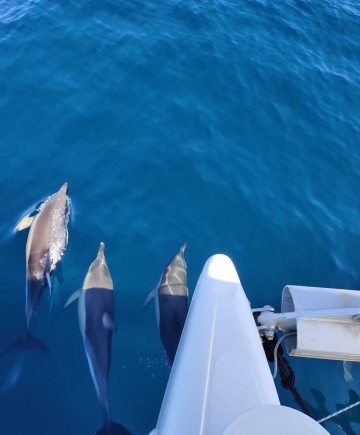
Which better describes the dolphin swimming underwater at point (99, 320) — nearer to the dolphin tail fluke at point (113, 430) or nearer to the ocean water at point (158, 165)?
the dolphin tail fluke at point (113, 430)

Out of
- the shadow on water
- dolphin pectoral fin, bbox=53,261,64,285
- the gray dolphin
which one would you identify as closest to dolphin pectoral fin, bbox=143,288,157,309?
the gray dolphin

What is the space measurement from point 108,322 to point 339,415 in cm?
339

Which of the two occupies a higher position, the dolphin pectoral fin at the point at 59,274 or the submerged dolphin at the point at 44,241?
the submerged dolphin at the point at 44,241

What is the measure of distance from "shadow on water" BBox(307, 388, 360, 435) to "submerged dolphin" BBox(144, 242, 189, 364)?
206 centimetres

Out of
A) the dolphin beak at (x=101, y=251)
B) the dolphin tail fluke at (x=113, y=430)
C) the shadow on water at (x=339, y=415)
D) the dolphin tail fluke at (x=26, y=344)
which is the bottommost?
the dolphin tail fluke at (x=113, y=430)

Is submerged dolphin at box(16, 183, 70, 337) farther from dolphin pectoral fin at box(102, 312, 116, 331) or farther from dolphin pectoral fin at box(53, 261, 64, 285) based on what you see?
dolphin pectoral fin at box(102, 312, 116, 331)

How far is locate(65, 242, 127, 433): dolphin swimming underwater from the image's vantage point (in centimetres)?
609

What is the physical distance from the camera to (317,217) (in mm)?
8930

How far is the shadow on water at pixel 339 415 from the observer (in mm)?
6125

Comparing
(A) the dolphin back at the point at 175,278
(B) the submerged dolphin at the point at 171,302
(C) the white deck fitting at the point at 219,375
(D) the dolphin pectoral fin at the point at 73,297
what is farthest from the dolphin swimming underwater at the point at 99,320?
(C) the white deck fitting at the point at 219,375

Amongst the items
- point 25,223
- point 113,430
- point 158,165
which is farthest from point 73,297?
point 158,165

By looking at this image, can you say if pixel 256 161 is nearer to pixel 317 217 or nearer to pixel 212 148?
pixel 212 148

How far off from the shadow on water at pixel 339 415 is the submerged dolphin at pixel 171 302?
2059mm

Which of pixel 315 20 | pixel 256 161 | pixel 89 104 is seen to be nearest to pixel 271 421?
pixel 256 161
